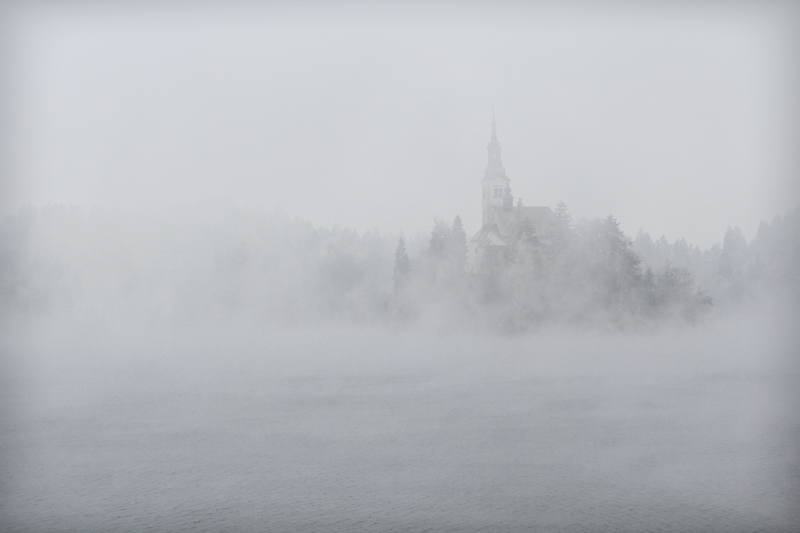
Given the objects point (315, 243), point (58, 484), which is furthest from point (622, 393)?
point (315, 243)

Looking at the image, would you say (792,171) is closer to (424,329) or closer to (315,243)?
(424,329)

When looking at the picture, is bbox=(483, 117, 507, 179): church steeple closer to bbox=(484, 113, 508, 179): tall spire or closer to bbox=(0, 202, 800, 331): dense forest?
bbox=(484, 113, 508, 179): tall spire

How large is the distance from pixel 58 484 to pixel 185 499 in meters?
4.01

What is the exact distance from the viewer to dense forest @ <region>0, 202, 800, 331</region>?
40094mm

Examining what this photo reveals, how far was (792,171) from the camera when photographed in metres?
33.3

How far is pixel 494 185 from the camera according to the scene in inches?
1955

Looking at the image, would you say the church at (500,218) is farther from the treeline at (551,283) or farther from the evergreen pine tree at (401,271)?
the evergreen pine tree at (401,271)

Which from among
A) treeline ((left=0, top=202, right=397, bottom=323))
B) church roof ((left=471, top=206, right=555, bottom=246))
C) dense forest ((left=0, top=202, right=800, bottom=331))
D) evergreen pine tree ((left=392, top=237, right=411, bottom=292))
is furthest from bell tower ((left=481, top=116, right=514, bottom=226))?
treeline ((left=0, top=202, right=397, bottom=323))

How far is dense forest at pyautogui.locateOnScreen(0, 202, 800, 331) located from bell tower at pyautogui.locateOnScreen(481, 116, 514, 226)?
3.72 meters

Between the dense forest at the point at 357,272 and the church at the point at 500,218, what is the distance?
2.26 ft

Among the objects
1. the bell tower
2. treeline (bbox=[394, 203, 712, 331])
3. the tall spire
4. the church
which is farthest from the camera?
the tall spire

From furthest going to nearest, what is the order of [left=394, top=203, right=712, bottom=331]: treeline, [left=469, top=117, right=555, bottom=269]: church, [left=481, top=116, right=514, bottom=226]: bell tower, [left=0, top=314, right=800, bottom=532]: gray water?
[left=481, top=116, right=514, bottom=226]: bell tower → [left=469, top=117, right=555, bottom=269]: church → [left=394, top=203, right=712, bottom=331]: treeline → [left=0, top=314, right=800, bottom=532]: gray water

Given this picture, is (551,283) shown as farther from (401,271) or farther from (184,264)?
(184,264)

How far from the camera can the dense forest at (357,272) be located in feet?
132
